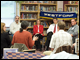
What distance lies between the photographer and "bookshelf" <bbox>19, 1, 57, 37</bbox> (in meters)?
6.29

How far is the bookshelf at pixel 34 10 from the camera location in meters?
6.29

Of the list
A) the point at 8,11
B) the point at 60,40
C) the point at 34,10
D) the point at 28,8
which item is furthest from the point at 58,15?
the point at 60,40

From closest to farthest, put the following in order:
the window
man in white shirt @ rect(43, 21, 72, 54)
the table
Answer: the table → man in white shirt @ rect(43, 21, 72, 54) → the window

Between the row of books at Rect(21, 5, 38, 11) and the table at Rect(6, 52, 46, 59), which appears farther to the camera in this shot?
the row of books at Rect(21, 5, 38, 11)

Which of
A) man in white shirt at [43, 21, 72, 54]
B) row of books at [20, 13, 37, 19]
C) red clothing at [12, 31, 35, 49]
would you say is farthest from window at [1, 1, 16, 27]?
man in white shirt at [43, 21, 72, 54]

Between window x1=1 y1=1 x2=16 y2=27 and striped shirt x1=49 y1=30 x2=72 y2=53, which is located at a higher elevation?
window x1=1 y1=1 x2=16 y2=27

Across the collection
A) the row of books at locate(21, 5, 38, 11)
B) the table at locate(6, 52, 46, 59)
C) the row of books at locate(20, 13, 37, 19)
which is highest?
the row of books at locate(21, 5, 38, 11)

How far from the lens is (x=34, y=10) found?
6.38 meters

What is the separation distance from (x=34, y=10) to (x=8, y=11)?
1378mm

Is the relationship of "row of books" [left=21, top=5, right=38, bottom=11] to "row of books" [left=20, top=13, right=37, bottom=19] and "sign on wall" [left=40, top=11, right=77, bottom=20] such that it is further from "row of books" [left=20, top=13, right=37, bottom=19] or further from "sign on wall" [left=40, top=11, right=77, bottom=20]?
"sign on wall" [left=40, top=11, right=77, bottom=20]

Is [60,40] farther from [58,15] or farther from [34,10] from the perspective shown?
[34,10]

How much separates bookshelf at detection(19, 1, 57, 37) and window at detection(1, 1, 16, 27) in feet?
2.14

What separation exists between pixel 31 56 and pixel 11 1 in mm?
5837

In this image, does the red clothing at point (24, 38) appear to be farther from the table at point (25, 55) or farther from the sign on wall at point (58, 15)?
the sign on wall at point (58, 15)
